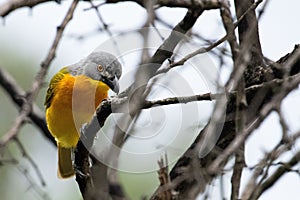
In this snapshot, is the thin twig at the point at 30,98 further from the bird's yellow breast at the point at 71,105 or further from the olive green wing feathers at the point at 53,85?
the olive green wing feathers at the point at 53,85

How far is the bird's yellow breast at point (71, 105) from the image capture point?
5523 millimetres

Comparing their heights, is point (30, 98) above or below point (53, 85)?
above

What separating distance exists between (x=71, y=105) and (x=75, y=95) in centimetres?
9

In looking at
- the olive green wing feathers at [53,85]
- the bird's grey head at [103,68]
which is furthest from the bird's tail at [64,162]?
the bird's grey head at [103,68]

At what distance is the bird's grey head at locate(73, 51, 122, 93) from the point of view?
5430mm

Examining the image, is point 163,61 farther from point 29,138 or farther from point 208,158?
point 29,138

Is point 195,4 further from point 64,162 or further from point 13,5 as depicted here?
point 64,162

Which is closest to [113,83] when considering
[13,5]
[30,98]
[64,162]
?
[64,162]

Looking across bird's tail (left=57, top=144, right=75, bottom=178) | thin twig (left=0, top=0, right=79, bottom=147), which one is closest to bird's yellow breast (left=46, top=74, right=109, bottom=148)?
bird's tail (left=57, top=144, right=75, bottom=178)

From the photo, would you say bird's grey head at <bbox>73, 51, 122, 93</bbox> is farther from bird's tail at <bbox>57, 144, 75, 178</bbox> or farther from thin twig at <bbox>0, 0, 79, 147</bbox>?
thin twig at <bbox>0, 0, 79, 147</bbox>

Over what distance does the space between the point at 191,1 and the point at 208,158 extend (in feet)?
3.15

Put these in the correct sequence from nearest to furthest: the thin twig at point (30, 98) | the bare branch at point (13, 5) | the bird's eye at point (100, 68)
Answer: the thin twig at point (30, 98) → the bare branch at point (13, 5) → the bird's eye at point (100, 68)

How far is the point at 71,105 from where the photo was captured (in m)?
5.59

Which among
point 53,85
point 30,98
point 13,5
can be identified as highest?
point 30,98
